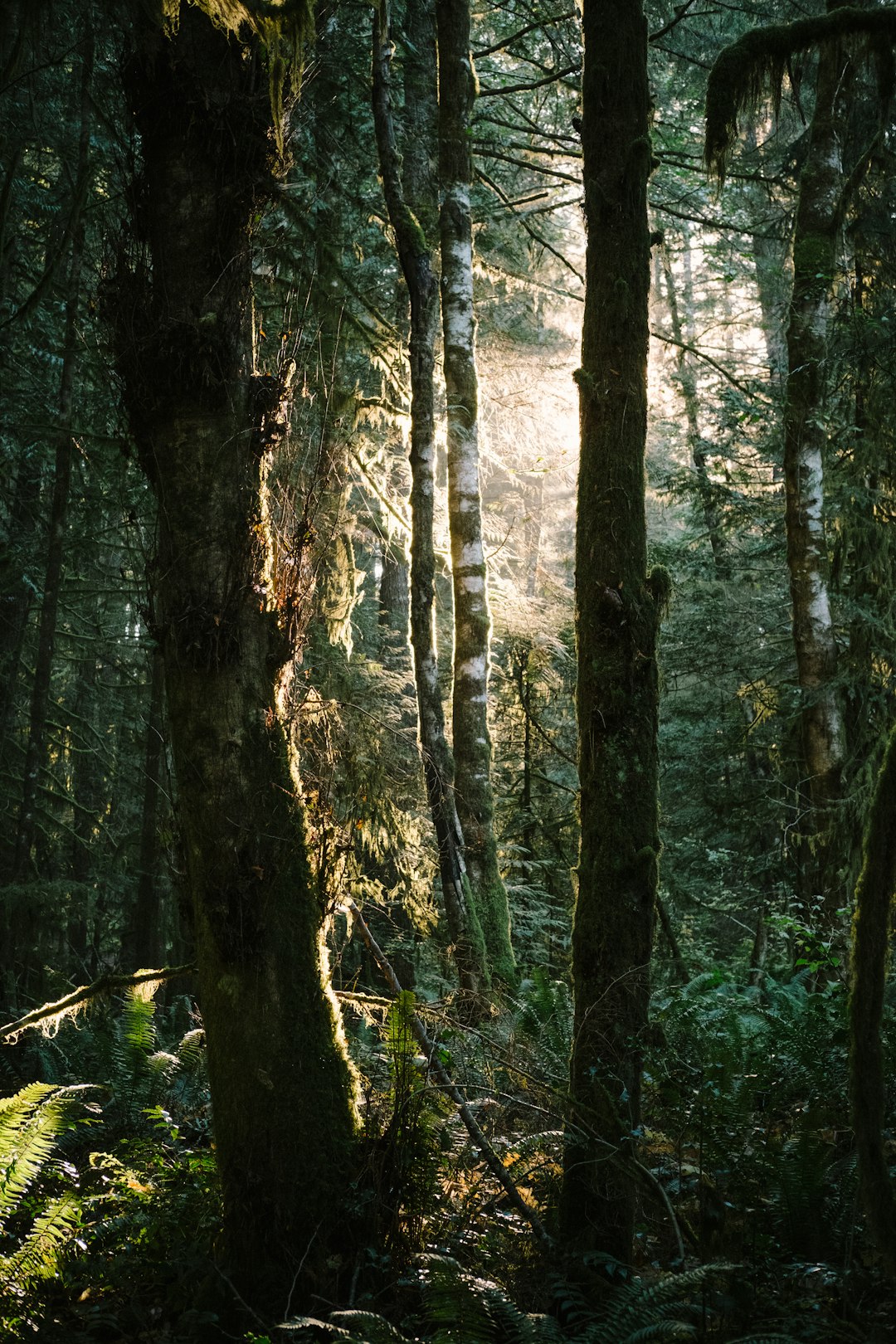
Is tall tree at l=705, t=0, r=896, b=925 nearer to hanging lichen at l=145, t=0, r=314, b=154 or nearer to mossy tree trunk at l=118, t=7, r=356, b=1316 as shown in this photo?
mossy tree trunk at l=118, t=7, r=356, b=1316

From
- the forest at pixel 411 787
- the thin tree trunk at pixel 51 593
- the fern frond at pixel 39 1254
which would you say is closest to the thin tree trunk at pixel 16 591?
the thin tree trunk at pixel 51 593

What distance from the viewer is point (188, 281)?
4.03 m

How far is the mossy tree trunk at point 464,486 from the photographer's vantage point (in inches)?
316

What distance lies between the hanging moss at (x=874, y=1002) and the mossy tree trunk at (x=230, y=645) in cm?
209

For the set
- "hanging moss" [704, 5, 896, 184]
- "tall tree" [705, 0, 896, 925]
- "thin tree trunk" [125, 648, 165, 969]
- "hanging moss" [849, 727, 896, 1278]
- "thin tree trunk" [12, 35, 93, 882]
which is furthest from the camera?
"thin tree trunk" [125, 648, 165, 969]

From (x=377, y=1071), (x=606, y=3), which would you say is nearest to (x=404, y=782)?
(x=377, y=1071)

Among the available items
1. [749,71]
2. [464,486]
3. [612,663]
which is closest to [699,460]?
[464,486]

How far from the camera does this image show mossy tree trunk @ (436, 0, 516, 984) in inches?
316

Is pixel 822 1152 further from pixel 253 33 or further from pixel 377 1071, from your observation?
pixel 253 33

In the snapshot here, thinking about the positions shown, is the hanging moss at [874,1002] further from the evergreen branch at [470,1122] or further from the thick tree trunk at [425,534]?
the thick tree trunk at [425,534]

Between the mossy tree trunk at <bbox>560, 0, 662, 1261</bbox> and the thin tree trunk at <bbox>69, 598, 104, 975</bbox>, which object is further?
the thin tree trunk at <bbox>69, 598, 104, 975</bbox>

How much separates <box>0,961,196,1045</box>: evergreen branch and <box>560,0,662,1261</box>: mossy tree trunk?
6.26ft

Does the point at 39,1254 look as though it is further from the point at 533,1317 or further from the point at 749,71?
the point at 749,71

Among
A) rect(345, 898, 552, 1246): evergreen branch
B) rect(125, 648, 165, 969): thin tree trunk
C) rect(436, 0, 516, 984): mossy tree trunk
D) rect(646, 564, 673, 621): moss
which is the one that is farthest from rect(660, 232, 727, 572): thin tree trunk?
rect(345, 898, 552, 1246): evergreen branch
